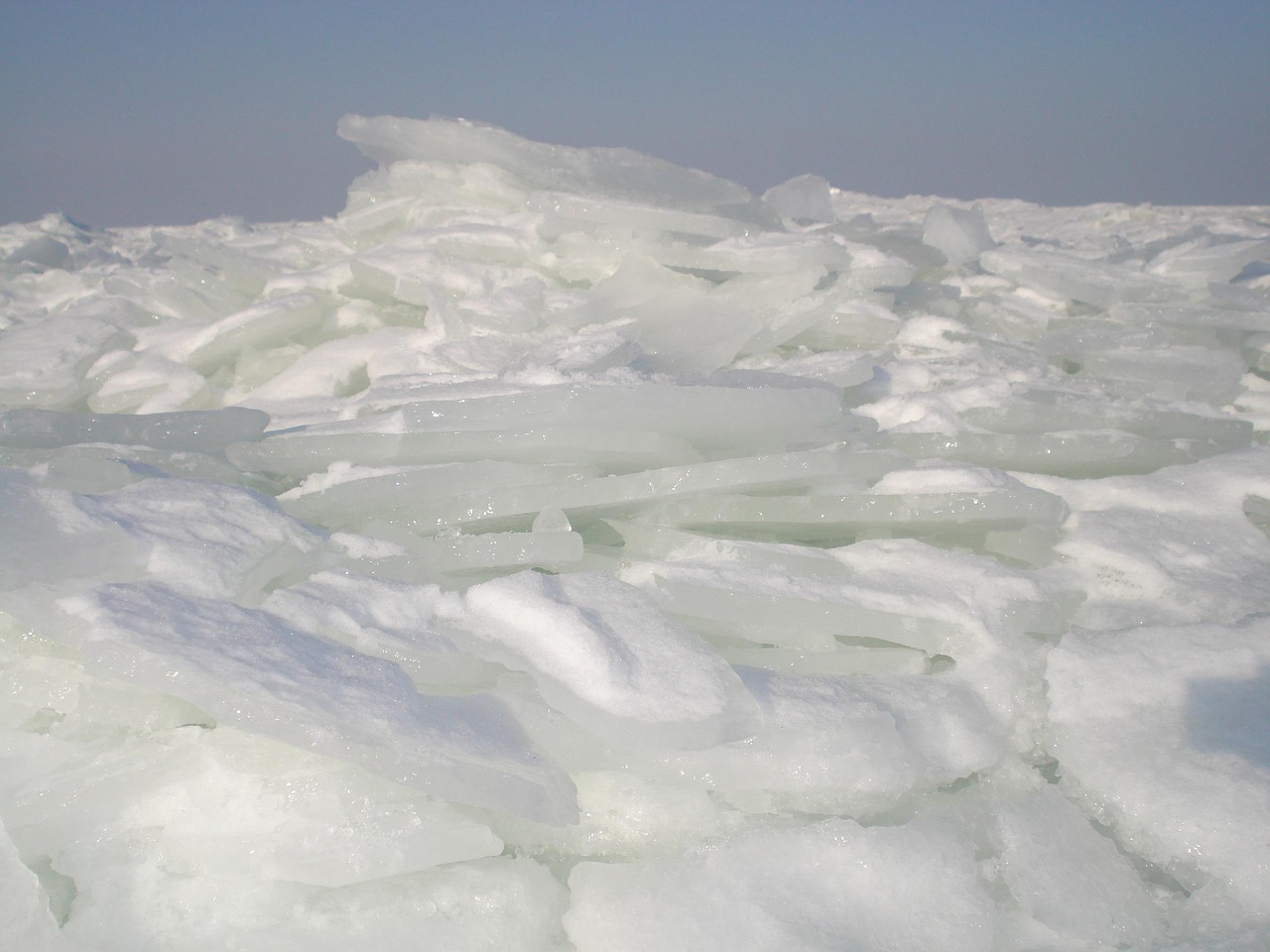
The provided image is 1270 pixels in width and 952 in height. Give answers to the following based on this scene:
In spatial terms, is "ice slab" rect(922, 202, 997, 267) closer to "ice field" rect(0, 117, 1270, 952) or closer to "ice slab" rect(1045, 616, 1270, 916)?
"ice field" rect(0, 117, 1270, 952)

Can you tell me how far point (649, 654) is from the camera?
4.67 feet

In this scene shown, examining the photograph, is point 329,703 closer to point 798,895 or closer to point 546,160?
point 798,895

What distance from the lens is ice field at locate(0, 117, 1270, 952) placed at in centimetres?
121

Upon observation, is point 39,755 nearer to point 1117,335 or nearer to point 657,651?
point 657,651

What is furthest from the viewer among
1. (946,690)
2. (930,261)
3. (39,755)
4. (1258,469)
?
(930,261)

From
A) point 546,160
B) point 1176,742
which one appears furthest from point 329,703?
point 546,160

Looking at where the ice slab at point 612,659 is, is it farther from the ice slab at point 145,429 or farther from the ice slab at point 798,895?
the ice slab at point 145,429

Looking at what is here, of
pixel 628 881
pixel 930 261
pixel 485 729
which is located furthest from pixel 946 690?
pixel 930 261

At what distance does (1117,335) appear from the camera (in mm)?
3113

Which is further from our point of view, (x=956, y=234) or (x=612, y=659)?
(x=956, y=234)

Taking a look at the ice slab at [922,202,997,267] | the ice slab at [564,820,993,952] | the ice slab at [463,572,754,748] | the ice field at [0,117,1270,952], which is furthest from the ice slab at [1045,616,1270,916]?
the ice slab at [922,202,997,267]

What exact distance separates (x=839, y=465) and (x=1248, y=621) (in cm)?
81

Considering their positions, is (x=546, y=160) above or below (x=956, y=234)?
above

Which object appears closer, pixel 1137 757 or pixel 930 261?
pixel 1137 757
